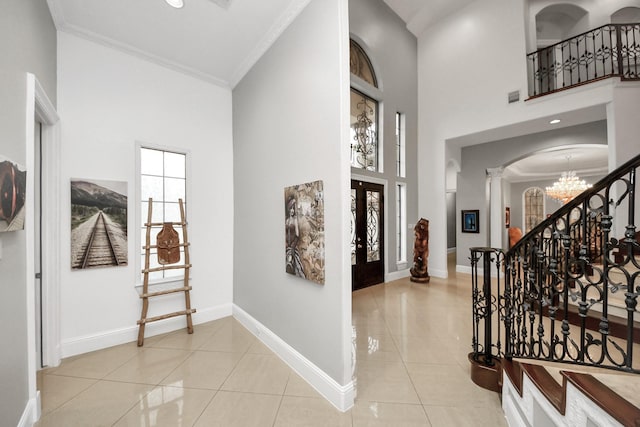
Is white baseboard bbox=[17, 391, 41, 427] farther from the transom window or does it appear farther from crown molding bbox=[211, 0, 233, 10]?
the transom window

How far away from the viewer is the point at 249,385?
224 centimetres

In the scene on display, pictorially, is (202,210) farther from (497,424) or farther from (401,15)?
(401,15)

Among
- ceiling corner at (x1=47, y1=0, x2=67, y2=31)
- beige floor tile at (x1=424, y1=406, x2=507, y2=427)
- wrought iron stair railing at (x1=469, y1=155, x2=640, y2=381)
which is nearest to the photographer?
wrought iron stair railing at (x1=469, y1=155, x2=640, y2=381)

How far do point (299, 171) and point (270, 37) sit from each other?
67.0 inches

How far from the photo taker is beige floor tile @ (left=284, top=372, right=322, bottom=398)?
213 cm

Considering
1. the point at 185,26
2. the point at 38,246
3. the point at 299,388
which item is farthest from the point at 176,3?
the point at 299,388

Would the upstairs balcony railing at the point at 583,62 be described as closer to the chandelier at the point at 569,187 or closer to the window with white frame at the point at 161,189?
the chandelier at the point at 569,187

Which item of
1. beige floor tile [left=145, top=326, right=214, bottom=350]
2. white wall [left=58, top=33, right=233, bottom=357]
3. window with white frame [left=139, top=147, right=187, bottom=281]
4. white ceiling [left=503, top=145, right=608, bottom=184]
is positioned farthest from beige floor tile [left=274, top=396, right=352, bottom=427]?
white ceiling [left=503, top=145, right=608, bottom=184]

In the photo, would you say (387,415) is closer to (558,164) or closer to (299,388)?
(299,388)

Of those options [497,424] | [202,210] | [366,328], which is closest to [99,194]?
[202,210]

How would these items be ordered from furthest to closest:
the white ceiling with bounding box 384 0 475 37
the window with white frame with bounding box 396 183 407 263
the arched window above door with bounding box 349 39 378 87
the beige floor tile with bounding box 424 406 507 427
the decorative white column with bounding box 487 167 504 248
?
the decorative white column with bounding box 487 167 504 248, the window with white frame with bounding box 396 183 407 263, the white ceiling with bounding box 384 0 475 37, the arched window above door with bounding box 349 39 378 87, the beige floor tile with bounding box 424 406 507 427

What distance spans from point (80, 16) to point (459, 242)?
837 cm

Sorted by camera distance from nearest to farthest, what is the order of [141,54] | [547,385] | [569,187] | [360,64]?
1. [547,385]
2. [141,54]
3. [360,64]
4. [569,187]

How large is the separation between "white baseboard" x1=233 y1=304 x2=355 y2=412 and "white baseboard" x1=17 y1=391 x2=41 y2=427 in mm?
1852
